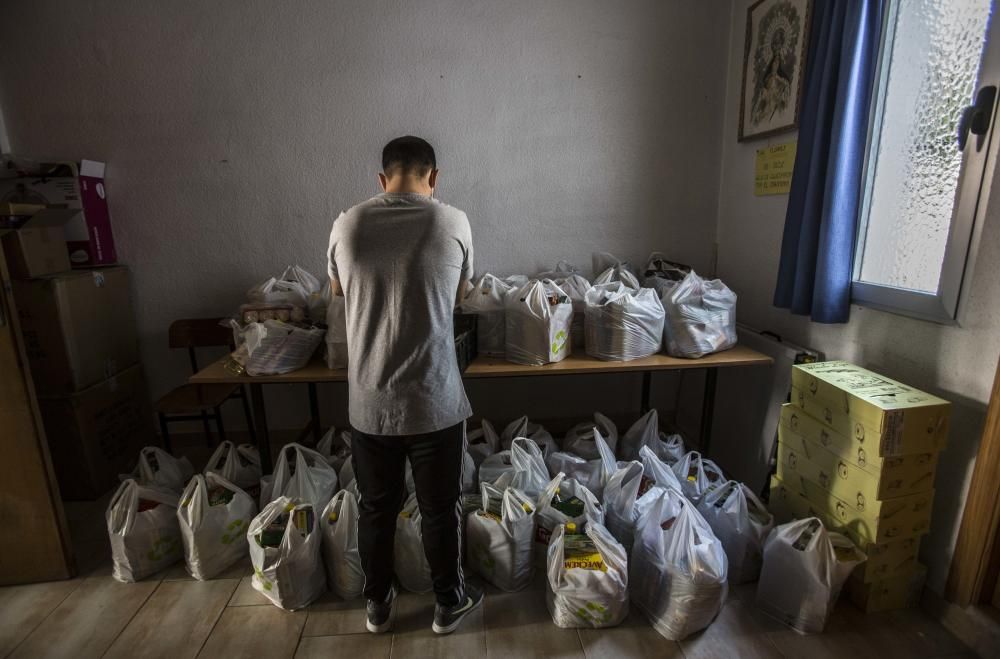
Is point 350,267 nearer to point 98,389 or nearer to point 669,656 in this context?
point 669,656

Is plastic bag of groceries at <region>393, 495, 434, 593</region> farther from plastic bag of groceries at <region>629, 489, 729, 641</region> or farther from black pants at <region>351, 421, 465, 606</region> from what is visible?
plastic bag of groceries at <region>629, 489, 729, 641</region>

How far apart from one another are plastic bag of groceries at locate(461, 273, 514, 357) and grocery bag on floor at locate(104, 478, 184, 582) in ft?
4.59

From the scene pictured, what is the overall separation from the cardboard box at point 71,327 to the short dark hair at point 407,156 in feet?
6.29

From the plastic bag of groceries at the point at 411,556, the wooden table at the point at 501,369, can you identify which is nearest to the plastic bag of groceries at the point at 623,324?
the wooden table at the point at 501,369

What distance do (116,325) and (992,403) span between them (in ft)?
11.8

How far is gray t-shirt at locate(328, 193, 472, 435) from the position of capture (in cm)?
130

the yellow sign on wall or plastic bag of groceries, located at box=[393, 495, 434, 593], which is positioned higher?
the yellow sign on wall

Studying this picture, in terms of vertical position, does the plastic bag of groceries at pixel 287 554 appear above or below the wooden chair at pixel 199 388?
below

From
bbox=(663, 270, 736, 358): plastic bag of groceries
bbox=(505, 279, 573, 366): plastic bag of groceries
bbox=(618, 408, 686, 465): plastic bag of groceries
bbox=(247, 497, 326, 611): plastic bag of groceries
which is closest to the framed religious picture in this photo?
bbox=(663, 270, 736, 358): plastic bag of groceries

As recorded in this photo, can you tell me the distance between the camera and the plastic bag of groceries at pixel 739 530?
6.03 ft

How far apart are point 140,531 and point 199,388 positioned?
2.92 feet

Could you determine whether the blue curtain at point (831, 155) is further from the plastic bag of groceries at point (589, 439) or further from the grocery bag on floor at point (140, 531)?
the grocery bag on floor at point (140, 531)

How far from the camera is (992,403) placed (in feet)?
4.80

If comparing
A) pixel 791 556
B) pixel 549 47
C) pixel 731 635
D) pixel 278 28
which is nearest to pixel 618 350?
pixel 791 556
